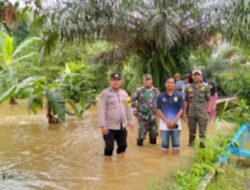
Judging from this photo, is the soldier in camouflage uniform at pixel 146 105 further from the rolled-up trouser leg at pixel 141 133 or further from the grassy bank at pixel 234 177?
the grassy bank at pixel 234 177

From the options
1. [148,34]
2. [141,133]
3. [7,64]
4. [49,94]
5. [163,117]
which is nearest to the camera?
[49,94]

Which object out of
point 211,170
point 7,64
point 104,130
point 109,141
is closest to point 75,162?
point 109,141

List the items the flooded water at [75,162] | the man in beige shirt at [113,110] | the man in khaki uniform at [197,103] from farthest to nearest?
the man in khaki uniform at [197,103] → the man in beige shirt at [113,110] → the flooded water at [75,162]

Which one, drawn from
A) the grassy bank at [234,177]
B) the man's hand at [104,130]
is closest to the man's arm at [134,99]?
the man's hand at [104,130]

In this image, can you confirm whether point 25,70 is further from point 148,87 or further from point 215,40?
point 148,87

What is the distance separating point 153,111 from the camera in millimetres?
9094

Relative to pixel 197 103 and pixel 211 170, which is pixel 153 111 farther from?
pixel 211 170

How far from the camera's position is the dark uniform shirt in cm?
847

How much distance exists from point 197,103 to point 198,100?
0.06 m

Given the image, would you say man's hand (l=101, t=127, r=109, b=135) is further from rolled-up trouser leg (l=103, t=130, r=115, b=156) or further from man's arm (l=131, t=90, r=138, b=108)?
man's arm (l=131, t=90, r=138, b=108)

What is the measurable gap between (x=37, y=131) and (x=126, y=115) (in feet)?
14.5

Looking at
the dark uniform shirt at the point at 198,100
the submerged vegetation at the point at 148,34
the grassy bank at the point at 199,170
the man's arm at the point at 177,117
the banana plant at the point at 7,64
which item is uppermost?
the submerged vegetation at the point at 148,34

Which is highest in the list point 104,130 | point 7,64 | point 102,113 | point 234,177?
point 7,64

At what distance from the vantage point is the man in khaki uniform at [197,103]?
8.47 m
